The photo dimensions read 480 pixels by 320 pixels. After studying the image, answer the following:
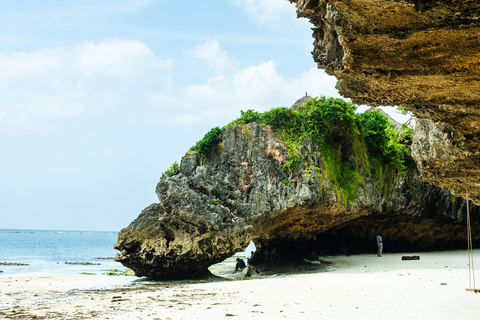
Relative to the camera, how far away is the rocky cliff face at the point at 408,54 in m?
2.32

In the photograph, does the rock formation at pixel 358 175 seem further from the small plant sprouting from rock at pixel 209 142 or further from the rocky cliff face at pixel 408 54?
the small plant sprouting from rock at pixel 209 142

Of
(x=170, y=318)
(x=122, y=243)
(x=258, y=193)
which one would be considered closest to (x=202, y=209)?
(x=258, y=193)

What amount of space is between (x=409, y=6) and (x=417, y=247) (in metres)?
23.6

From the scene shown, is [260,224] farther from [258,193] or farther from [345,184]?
[345,184]

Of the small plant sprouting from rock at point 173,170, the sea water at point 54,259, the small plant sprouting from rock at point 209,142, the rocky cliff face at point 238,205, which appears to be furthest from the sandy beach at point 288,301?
the sea water at point 54,259

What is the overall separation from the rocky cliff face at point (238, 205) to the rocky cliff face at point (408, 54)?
11155 millimetres

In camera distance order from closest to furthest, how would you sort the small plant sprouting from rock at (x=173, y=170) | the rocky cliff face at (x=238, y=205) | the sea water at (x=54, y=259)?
the rocky cliff face at (x=238, y=205) → the small plant sprouting from rock at (x=173, y=170) → the sea water at (x=54, y=259)

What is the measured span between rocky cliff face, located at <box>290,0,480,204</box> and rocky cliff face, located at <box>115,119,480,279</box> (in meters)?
11.2

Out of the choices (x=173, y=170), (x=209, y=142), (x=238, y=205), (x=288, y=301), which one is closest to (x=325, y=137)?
(x=238, y=205)

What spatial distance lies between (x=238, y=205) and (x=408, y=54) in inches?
518

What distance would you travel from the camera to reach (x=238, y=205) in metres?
15.6

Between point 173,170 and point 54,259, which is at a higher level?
point 173,170

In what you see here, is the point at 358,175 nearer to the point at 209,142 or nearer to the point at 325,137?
the point at 325,137

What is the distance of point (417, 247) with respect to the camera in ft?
76.1
